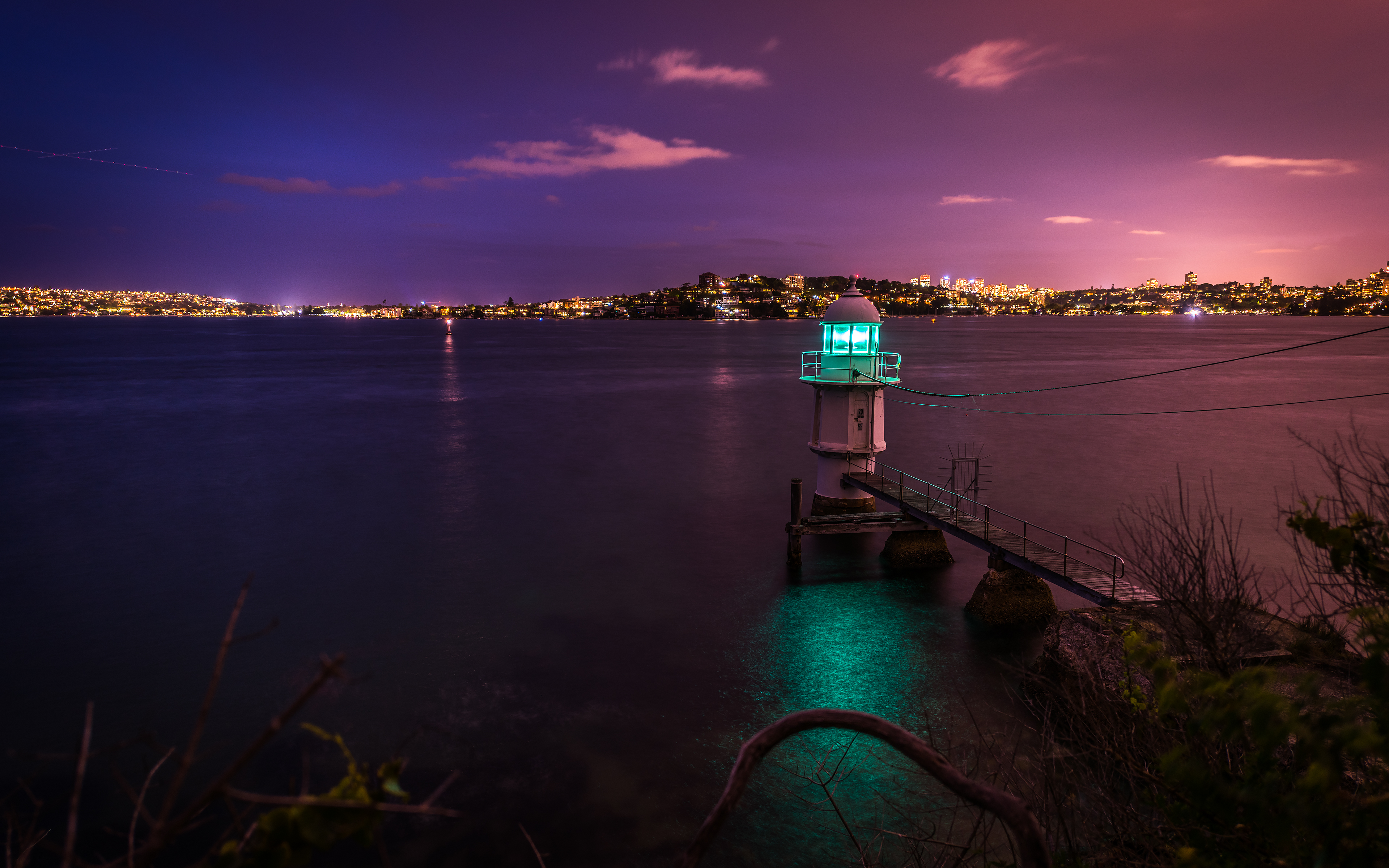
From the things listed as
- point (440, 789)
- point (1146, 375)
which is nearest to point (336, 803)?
point (440, 789)

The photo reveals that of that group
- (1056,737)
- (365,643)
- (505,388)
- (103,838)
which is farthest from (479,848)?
(505,388)

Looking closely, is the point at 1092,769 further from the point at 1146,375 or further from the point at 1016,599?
the point at 1146,375

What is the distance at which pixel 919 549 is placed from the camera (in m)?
23.5

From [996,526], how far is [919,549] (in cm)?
237

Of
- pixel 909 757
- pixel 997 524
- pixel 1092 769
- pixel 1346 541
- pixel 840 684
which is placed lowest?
pixel 840 684

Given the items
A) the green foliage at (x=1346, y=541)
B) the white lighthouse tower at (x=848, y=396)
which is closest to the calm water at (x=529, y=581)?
the white lighthouse tower at (x=848, y=396)

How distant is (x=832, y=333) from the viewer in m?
24.6

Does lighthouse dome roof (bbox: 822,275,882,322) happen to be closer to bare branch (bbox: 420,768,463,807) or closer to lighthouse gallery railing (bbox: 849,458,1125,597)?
lighthouse gallery railing (bbox: 849,458,1125,597)

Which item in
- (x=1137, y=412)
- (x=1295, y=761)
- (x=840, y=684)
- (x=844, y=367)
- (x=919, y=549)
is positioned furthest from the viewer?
(x=1137, y=412)

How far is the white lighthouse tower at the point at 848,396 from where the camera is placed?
23875 millimetres

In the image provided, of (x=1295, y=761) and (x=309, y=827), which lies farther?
(x=1295, y=761)

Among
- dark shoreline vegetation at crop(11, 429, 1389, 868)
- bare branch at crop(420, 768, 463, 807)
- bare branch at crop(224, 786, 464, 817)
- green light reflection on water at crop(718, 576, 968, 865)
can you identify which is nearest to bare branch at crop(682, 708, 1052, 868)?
dark shoreline vegetation at crop(11, 429, 1389, 868)

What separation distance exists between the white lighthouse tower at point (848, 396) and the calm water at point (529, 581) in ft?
8.02

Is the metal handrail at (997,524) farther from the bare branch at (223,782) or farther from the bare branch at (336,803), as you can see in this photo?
the bare branch at (223,782)
